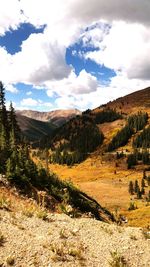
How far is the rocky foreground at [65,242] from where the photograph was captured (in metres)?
13.0

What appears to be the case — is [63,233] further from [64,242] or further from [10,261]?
[10,261]

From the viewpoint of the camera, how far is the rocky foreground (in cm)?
1298

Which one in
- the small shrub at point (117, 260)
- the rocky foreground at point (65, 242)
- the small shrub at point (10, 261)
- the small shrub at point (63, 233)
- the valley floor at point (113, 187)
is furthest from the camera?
the valley floor at point (113, 187)

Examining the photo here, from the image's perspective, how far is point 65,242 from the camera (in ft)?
46.9

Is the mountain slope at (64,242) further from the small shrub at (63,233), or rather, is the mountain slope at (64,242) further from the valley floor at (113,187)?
the valley floor at (113,187)

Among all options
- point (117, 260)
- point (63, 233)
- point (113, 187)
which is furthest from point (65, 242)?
point (113, 187)

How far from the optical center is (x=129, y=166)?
198875 millimetres

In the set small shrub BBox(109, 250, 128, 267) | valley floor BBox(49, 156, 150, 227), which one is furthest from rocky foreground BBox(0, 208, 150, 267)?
valley floor BBox(49, 156, 150, 227)

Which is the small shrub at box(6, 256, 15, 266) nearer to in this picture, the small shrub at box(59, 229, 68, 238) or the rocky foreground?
the rocky foreground

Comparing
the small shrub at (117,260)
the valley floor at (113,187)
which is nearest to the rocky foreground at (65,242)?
the small shrub at (117,260)

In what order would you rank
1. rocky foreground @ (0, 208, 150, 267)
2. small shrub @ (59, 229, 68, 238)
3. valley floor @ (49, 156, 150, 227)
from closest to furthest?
rocky foreground @ (0, 208, 150, 267) < small shrub @ (59, 229, 68, 238) < valley floor @ (49, 156, 150, 227)

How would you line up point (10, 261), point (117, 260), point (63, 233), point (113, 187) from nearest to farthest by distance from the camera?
point (10, 261) < point (117, 260) < point (63, 233) < point (113, 187)

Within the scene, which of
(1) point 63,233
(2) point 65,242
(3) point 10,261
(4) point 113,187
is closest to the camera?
(3) point 10,261

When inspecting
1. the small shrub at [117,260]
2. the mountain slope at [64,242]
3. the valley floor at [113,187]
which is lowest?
the valley floor at [113,187]
